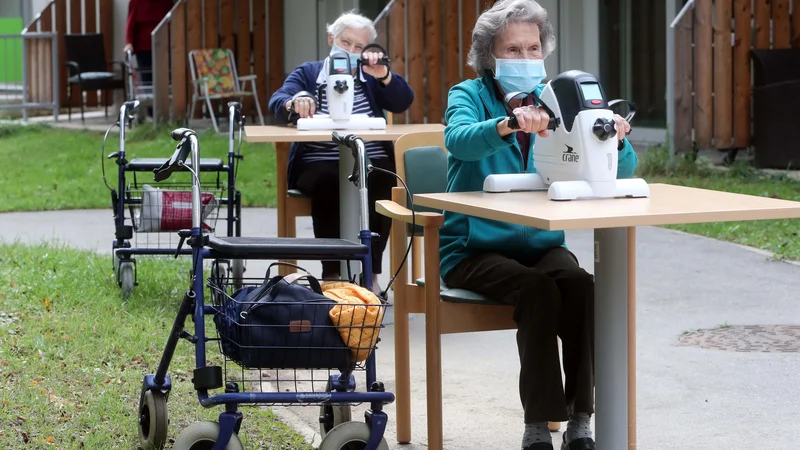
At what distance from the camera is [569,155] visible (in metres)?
3.68

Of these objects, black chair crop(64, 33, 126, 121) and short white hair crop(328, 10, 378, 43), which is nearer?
short white hair crop(328, 10, 378, 43)

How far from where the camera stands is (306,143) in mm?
6551

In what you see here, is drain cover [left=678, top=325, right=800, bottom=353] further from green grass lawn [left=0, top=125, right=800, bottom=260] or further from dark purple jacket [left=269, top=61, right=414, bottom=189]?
dark purple jacket [left=269, top=61, right=414, bottom=189]

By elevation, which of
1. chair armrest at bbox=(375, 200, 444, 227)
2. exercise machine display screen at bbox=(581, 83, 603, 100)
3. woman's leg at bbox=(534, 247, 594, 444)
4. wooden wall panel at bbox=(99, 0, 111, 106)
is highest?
wooden wall panel at bbox=(99, 0, 111, 106)

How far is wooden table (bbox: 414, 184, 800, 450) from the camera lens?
3400 millimetres

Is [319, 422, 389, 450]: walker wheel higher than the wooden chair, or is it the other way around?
the wooden chair

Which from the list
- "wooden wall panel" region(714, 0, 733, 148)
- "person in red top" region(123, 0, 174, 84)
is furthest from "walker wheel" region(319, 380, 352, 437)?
"person in red top" region(123, 0, 174, 84)

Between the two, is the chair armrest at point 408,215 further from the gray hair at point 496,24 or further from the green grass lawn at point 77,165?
the green grass lawn at point 77,165

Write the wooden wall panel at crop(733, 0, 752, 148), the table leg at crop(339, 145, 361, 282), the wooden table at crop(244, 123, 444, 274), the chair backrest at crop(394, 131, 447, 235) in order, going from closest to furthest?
the chair backrest at crop(394, 131, 447, 235)
the wooden table at crop(244, 123, 444, 274)
the table leg at crop(339, 145, 361, 282)
the wooden wall panel at crop(733, 0, 752, 148)

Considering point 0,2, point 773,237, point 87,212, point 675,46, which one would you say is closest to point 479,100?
point 773,237

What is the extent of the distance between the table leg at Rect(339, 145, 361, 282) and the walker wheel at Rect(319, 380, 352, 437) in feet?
6.24

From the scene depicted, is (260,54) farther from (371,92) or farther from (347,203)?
(347,203)

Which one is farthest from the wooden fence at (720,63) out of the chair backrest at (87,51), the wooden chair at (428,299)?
the chair backrest at (87,51)

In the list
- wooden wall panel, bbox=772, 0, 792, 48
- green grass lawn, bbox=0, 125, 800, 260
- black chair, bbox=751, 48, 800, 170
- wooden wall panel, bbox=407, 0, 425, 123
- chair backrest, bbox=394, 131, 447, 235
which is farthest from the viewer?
wooden wall panel, bbox=407, 0, 425, 123
